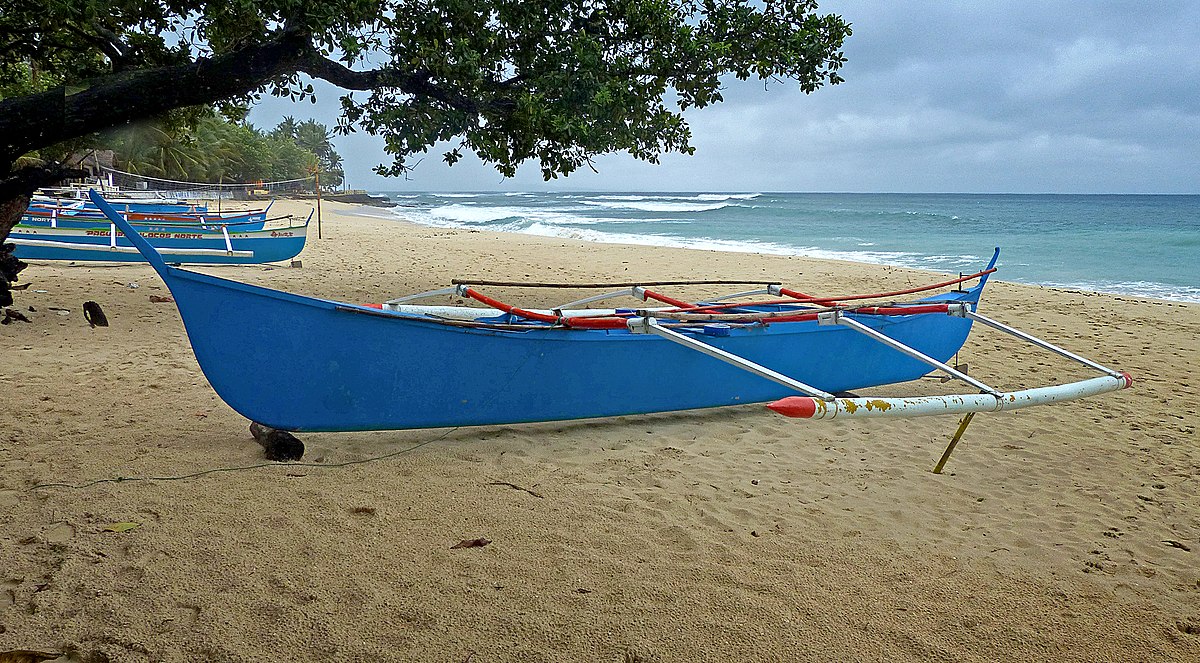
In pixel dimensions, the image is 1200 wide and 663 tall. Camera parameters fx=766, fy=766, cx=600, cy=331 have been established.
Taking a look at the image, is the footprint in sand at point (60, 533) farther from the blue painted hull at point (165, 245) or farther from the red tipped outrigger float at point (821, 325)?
the blue painted hull at point (165, 245)

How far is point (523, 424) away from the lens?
161 inches

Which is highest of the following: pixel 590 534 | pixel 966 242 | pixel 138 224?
pixel 966 242

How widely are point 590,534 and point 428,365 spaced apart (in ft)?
3.87

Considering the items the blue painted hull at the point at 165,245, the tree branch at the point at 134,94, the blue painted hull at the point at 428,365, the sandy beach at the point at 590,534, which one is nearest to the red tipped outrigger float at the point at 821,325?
the blue painted hull at the point at 428,365

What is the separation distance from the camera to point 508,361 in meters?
3.68

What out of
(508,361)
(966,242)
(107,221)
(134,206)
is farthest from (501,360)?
(966,242)

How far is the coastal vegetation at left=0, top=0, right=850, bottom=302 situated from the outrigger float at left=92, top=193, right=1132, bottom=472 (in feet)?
7.09

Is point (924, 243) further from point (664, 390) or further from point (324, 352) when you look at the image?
point (324, 352)

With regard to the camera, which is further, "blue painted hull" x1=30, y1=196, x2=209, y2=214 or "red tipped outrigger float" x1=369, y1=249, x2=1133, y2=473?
"blue painted hull" x1=30, y1=196, x2=209, y2=214

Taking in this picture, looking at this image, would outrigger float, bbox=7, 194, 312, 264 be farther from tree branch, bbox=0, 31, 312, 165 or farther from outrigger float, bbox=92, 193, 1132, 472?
outrigger float, bbox=92, 193, 1132, 472

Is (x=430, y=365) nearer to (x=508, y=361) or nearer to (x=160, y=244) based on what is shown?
(x=508, y=361)

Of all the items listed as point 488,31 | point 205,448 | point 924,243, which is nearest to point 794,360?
point 205,448

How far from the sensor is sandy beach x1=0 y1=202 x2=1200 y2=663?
2.20 m

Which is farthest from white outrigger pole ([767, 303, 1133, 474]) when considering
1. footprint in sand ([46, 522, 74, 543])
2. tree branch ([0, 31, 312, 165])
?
tree branch ([0, 31, 312, 165])
